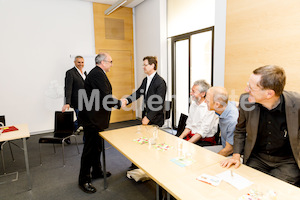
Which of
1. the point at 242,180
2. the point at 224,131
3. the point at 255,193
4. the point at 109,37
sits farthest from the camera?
the point at 109,37

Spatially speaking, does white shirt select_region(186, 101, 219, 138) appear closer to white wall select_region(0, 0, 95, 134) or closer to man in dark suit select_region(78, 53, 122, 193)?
man in dark suit select_region(78, 53, 122, 193)

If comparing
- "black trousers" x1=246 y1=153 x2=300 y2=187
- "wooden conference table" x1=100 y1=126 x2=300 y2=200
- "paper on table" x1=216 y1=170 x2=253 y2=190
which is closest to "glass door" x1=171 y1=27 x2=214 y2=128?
"black trousers" x1=246 y1=153 x2=300 y2=187

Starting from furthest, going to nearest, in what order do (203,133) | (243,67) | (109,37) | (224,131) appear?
(109,37), (243,67), (203,133), (224,131)

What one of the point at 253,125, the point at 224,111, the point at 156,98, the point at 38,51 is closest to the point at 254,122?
the point at 253,125

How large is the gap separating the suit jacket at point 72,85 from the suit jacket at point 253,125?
356cm

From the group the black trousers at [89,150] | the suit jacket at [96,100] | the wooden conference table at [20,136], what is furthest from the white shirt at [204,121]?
the wooden conference table at [20,136]

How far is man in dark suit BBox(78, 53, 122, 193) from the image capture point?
2502 millimetres

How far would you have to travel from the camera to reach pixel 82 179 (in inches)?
103

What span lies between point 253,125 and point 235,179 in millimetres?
562

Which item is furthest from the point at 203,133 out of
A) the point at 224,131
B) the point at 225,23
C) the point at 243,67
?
the point at 225,23

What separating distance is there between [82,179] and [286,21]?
3.24m

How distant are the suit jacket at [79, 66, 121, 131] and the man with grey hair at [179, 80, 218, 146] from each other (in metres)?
1.12

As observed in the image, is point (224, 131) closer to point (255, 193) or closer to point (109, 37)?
point (255, 193)

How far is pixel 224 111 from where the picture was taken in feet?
6.88
